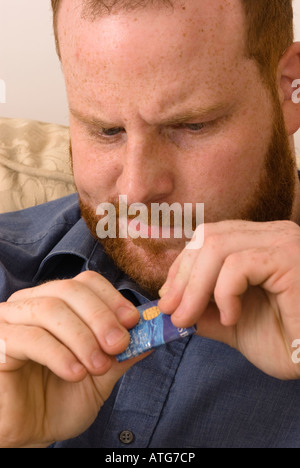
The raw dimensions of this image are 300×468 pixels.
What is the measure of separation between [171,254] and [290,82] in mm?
466

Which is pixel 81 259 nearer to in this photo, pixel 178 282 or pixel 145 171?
pixel 145 171

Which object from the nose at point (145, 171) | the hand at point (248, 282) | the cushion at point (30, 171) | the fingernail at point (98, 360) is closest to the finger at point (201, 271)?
the hand at point (248, 282)

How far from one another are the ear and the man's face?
0.26 feet

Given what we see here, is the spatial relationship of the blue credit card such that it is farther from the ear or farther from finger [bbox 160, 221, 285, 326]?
the ear

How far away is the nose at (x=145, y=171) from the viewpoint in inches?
44.1

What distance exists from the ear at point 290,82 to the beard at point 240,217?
65 mm

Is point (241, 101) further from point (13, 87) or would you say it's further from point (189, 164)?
point (13, 87)

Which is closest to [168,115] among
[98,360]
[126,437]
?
[98,360]

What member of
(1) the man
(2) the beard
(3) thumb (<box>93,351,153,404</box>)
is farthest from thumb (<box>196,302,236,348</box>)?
(2) the beard

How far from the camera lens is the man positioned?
0.86 metres

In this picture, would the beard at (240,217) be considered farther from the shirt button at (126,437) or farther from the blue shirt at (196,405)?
the shirt button at (126,437)

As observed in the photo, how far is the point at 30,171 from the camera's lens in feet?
5.59

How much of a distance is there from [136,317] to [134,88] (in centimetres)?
44

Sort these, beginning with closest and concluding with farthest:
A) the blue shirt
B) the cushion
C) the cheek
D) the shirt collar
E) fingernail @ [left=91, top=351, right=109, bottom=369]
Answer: fingernail @ [left=91, top=351, right=109, bottom=369], the blue shirt, the cheek, the shirt collar, the cushion
